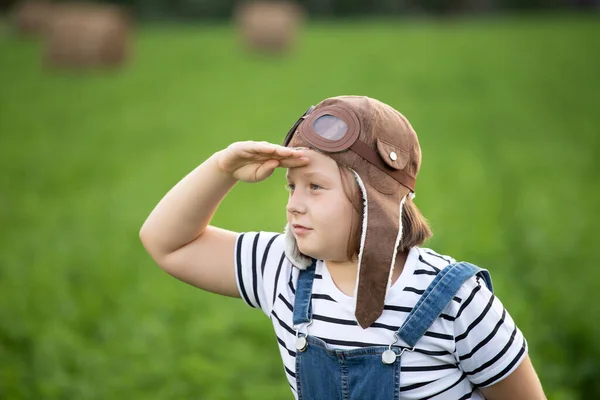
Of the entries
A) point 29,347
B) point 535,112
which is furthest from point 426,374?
point 535,112

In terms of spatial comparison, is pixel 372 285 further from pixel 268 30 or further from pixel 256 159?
pixel 268 30

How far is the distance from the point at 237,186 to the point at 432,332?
5.92 meters

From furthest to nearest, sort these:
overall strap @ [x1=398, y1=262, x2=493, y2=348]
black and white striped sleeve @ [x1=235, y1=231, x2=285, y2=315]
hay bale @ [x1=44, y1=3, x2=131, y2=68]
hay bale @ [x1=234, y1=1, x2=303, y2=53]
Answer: hay bale @ [x1=234, y1=1, x2=303, y2=53], hay bale @ [x1=44, y1=3, x2=131, y2=68], black and white striped sleeve @ [x1=235, y1=231, x2=285, y2=315], overall strap @ [x1=398, y1=262, x2=493, y2=348]

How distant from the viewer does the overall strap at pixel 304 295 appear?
192 cm

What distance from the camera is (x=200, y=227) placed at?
2.10 m

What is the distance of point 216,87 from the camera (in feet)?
44.2

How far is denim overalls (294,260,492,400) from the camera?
5.90ft

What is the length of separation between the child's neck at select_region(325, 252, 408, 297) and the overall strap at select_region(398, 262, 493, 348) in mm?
136

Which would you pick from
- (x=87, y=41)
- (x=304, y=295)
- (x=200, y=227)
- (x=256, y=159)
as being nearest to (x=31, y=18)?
(x=87, y=41)

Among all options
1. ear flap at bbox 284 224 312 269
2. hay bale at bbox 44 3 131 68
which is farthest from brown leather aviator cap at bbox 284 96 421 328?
hay bale at bbox 44 3 131 68

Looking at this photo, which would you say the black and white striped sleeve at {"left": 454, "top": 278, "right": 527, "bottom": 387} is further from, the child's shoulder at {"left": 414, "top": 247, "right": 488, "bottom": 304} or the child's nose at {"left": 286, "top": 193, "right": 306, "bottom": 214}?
the child's nose at {"left": 286, "top": 193, "right": 306, "bottom": 214}

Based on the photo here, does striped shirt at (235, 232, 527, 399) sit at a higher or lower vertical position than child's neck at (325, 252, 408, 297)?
lower

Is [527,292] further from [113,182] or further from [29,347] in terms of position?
[113,182]

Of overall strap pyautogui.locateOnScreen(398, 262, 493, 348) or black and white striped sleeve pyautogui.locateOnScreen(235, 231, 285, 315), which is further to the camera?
black and white striped sleeve pyautogui.locateOnScreen(235, 231, 285, 315)
